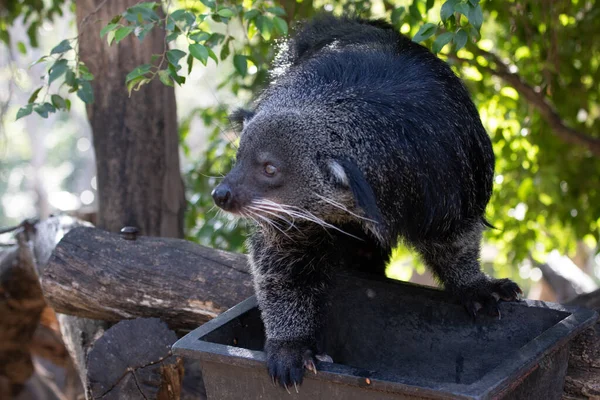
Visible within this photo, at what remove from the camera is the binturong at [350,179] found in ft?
7.90

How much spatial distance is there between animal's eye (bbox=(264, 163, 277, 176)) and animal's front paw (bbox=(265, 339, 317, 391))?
569 millimetres

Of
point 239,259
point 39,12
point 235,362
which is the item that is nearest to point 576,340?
point 235,362

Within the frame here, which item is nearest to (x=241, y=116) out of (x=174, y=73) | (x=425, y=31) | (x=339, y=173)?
(x=174, y=73)

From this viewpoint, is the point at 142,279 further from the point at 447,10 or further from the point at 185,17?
the point at 447,10

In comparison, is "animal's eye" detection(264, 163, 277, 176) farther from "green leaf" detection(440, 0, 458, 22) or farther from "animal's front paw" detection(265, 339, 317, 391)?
"green leaf" detection(440, 0, 458, 22)

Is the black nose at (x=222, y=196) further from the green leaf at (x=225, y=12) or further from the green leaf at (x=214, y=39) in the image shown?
the green leaf at (x=214, y=39)

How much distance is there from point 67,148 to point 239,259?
26.5 metres

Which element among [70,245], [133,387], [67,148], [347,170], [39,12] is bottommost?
[67,148]

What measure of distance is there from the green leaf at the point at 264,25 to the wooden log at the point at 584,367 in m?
1.64

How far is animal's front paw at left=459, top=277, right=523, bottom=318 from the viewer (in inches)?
103

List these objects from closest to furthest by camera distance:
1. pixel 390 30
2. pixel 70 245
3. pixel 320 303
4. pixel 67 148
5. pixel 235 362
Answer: pixel 235 362
pixel 320 303
pixel 390 30
pixel 70 245
pixel 67 148

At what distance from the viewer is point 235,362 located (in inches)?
85.4

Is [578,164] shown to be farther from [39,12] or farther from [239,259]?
[39,12]

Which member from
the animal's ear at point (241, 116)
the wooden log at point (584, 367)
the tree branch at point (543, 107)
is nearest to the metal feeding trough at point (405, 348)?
the wooden log at point (584, 367)
